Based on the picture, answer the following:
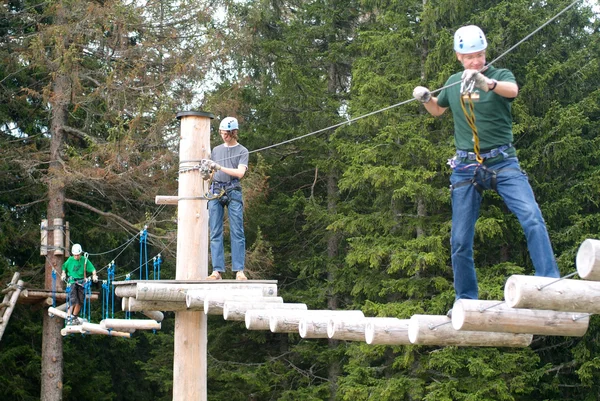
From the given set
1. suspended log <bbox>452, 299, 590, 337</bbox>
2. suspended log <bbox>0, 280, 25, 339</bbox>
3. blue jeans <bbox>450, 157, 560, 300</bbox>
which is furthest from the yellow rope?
suspended log <bbox>0, 280, 25, 339</bbox>

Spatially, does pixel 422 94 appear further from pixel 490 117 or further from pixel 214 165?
pixel 214 165

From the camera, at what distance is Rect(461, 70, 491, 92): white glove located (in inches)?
163

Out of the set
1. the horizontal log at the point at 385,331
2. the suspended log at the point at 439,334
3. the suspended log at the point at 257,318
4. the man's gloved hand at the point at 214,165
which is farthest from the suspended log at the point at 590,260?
the man's gloved hand at the point at 214,165

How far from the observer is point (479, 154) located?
4.41 meters

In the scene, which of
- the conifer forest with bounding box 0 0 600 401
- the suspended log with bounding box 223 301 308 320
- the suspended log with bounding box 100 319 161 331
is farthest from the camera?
the conifer forest with bounding box 0 0 600 401

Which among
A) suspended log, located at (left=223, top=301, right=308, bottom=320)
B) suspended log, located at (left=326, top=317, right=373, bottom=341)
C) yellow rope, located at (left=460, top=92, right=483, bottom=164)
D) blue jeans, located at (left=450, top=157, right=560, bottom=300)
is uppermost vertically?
yellow rope, located at (left=460, top=92, right=483, bottom=164)

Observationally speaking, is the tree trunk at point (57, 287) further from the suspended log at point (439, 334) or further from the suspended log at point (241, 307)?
the suspended log at point (439, 334)

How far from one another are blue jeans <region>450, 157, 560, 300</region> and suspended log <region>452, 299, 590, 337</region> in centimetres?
21

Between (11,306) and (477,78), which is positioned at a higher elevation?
(477,78)

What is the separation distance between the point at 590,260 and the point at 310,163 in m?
13.7

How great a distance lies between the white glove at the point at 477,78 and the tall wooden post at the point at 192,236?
10.5 ft

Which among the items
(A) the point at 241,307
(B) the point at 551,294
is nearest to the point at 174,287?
(A) the point at 241,307

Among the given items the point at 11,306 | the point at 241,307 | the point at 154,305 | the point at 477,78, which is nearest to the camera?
the point at 477,78

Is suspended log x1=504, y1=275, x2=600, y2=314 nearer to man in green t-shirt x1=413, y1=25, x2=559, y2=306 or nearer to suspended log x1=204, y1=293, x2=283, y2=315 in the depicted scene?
man in green t-shirt x1=413, y1=25, x2=559, y2=306
